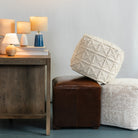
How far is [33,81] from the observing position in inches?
114

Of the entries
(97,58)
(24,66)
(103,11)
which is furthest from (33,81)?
(103,11)

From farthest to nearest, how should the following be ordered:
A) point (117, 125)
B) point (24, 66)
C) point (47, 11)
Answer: point (47, 11), point (117, 125), point (24, 66)

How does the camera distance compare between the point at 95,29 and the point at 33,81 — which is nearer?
the point at 33,81

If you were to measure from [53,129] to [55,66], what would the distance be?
119 cm

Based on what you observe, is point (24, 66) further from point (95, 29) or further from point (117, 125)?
point (95, 29)

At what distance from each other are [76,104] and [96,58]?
504 millimetres

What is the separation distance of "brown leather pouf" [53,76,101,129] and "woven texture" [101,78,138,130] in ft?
0.28

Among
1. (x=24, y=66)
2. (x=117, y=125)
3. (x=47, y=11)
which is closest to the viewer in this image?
(x=24, y=66)

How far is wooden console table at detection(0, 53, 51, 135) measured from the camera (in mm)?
2863

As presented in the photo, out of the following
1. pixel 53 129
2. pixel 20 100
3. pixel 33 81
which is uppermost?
pixel 33 81

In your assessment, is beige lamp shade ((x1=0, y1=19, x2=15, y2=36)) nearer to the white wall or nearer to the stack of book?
the stack of book

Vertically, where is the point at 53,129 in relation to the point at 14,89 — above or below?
below

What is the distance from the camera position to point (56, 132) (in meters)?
2.96

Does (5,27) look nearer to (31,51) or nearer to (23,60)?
(31,51)
